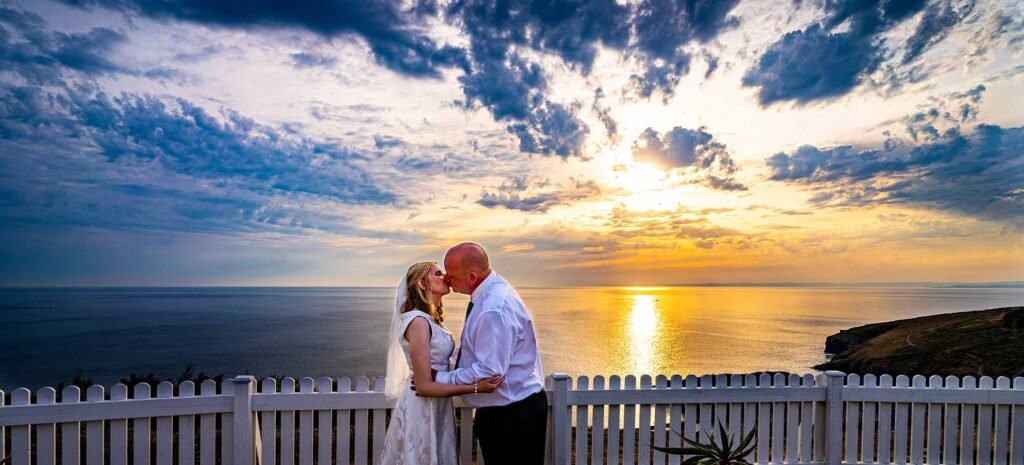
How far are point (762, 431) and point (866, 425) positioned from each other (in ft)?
3.32

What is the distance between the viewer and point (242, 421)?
4.73m

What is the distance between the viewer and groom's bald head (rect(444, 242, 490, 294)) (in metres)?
3.69

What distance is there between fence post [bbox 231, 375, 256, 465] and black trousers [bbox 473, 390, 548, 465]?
207 centimetres

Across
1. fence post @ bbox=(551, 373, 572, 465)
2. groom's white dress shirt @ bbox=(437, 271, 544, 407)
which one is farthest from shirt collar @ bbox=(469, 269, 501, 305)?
fence post @ bbox=(551, 373, 572, 465)

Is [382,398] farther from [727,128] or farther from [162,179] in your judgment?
[162,179]

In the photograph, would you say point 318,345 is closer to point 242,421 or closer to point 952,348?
point 952,348

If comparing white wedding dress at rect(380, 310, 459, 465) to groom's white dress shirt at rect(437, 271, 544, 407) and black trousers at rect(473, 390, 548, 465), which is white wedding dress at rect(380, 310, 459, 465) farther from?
black trousers at rect(473, 390, 548, 465)

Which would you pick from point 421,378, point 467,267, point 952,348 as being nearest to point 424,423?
point 421,378

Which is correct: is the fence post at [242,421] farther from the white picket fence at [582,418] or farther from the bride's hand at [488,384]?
the bride's hand at [488,384]

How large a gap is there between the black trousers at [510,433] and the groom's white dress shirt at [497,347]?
0.19 feet

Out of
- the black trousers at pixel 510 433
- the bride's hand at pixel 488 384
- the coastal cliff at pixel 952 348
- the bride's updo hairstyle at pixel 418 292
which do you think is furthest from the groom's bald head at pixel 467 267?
the coastal cliff at pixel 952 348

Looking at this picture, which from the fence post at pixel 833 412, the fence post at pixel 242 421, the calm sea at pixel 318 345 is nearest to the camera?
the fence post at pixel 242 421

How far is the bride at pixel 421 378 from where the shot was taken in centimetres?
351

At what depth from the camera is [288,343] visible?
173 feet
